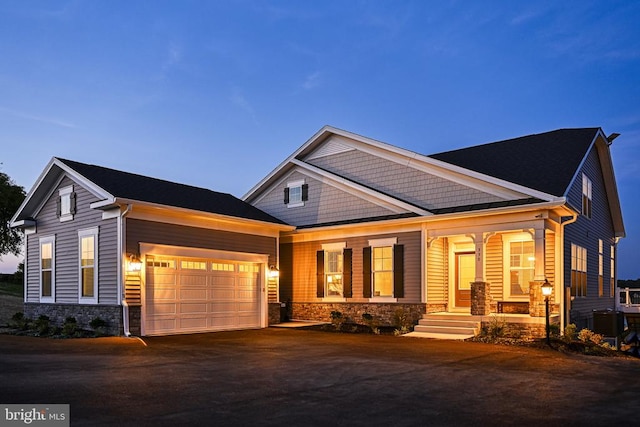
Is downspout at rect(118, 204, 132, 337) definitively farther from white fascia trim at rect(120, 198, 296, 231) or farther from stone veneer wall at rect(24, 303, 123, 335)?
white fascia trim at rect(120, 198, 296, 231)

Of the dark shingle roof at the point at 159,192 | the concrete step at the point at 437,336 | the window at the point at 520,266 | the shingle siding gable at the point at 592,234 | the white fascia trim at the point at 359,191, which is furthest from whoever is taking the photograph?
the white fascia trim at the point at 359,191

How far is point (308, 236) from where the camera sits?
20203mm

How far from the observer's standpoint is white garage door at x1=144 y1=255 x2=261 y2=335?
15633 mm

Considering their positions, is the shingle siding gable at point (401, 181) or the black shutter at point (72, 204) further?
the shingle siding gable at point (401, 181)

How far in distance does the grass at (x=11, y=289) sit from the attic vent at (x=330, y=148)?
1865cm

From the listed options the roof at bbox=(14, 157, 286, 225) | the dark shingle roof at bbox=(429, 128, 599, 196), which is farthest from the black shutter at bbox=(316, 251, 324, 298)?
the dark shingle roof at bbox=(429, 128, 599, 196)

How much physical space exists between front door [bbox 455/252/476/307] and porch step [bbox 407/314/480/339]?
2066mm

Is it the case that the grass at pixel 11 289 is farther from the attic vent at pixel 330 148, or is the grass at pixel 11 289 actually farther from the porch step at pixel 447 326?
the porch step at pixel 447 326

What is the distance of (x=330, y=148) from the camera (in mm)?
21203

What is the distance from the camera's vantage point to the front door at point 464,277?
18391 millimetres

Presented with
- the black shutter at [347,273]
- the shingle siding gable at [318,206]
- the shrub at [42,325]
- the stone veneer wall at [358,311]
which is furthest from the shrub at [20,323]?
the black shutter at [347,273]

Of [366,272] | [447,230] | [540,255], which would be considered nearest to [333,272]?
[366,272]

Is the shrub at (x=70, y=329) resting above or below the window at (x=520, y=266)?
below

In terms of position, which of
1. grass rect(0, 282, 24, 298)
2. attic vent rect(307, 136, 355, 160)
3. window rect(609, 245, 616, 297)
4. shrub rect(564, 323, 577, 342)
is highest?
attic vent rect(307, 136, 355, 160)
